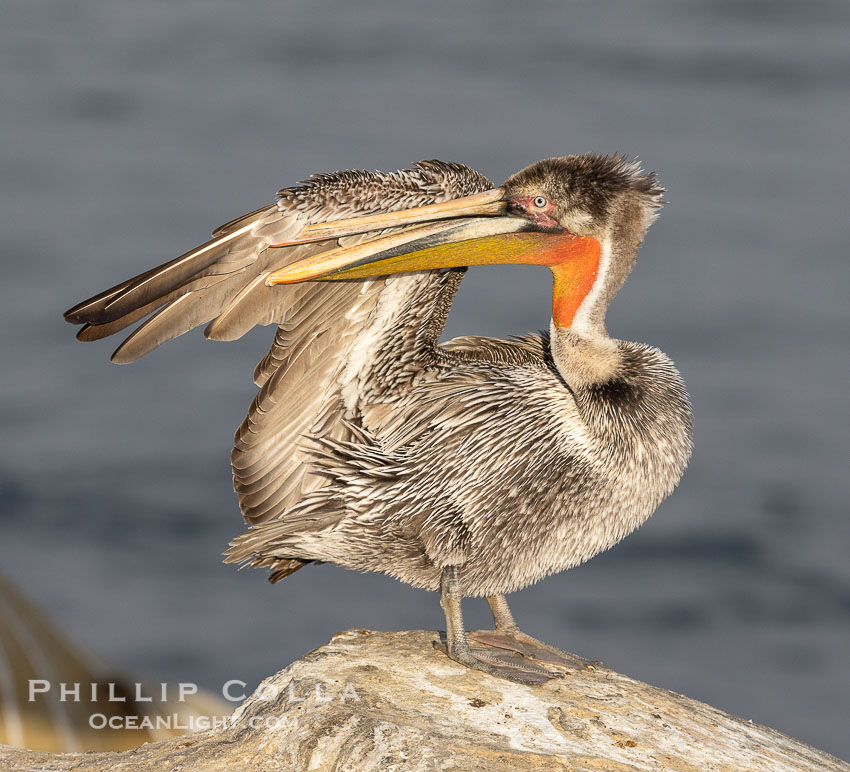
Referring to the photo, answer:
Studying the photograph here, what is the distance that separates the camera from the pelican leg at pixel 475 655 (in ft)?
16.4

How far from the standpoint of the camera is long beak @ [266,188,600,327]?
5074mm

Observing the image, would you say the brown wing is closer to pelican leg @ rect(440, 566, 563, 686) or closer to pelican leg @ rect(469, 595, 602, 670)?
pelican leg @ rect(440, 566, 563, 686)

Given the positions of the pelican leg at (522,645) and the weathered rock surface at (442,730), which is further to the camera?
the pelican leg at (522,645)

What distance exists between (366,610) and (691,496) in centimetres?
382

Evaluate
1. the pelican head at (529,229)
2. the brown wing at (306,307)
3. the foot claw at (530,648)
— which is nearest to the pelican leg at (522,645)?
the foot claw at (530,648)

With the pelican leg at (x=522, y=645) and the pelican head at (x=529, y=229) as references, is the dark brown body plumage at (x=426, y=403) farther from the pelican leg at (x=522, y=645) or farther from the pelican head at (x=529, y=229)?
the pelican leg at (x=522, y=645)

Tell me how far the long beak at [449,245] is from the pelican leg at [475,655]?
1.28 meters

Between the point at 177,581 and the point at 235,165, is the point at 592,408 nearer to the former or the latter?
the point at 177,581

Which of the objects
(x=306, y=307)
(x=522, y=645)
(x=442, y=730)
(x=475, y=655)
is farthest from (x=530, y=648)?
(x=306, y=307)

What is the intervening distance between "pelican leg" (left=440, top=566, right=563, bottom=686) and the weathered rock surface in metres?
0.05

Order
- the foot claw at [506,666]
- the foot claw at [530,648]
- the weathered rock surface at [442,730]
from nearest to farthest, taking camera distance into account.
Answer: the weathered rock surface at [442,730]
the foot claw at [506,666]
the foot claw at [530,648]

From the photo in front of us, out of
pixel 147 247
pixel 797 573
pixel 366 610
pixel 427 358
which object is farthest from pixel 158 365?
pixel 427 358

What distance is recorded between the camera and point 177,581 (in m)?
12.9

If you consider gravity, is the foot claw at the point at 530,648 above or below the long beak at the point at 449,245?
below
